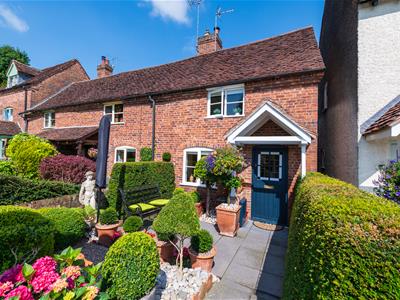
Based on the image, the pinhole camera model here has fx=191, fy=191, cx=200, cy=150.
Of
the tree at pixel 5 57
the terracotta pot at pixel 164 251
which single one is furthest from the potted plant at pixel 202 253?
the tree at pixel 5 57

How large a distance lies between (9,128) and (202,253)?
77.2 ft

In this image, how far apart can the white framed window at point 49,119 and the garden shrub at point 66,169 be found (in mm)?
7036

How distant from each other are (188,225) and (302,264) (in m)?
1.80

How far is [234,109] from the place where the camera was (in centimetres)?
861

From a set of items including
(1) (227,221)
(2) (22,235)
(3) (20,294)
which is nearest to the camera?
(3) (20,294)

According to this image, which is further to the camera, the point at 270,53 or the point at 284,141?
the point at 270,53

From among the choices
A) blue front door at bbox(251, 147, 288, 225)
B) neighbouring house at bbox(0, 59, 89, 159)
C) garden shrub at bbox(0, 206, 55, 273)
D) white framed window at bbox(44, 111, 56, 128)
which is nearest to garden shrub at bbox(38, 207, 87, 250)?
garden shrub at bbox(0, 206, 55, 273)

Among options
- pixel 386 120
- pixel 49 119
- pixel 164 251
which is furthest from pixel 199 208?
pixel 49 119

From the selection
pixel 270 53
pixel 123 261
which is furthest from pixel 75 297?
pixel 270 53

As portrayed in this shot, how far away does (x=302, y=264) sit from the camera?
2066 mm

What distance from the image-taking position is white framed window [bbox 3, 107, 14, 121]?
20.1 m

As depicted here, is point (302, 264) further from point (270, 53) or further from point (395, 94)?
point (270, 53)

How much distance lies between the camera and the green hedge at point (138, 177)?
23.3ft

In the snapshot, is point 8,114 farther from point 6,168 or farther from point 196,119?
point 196,119
